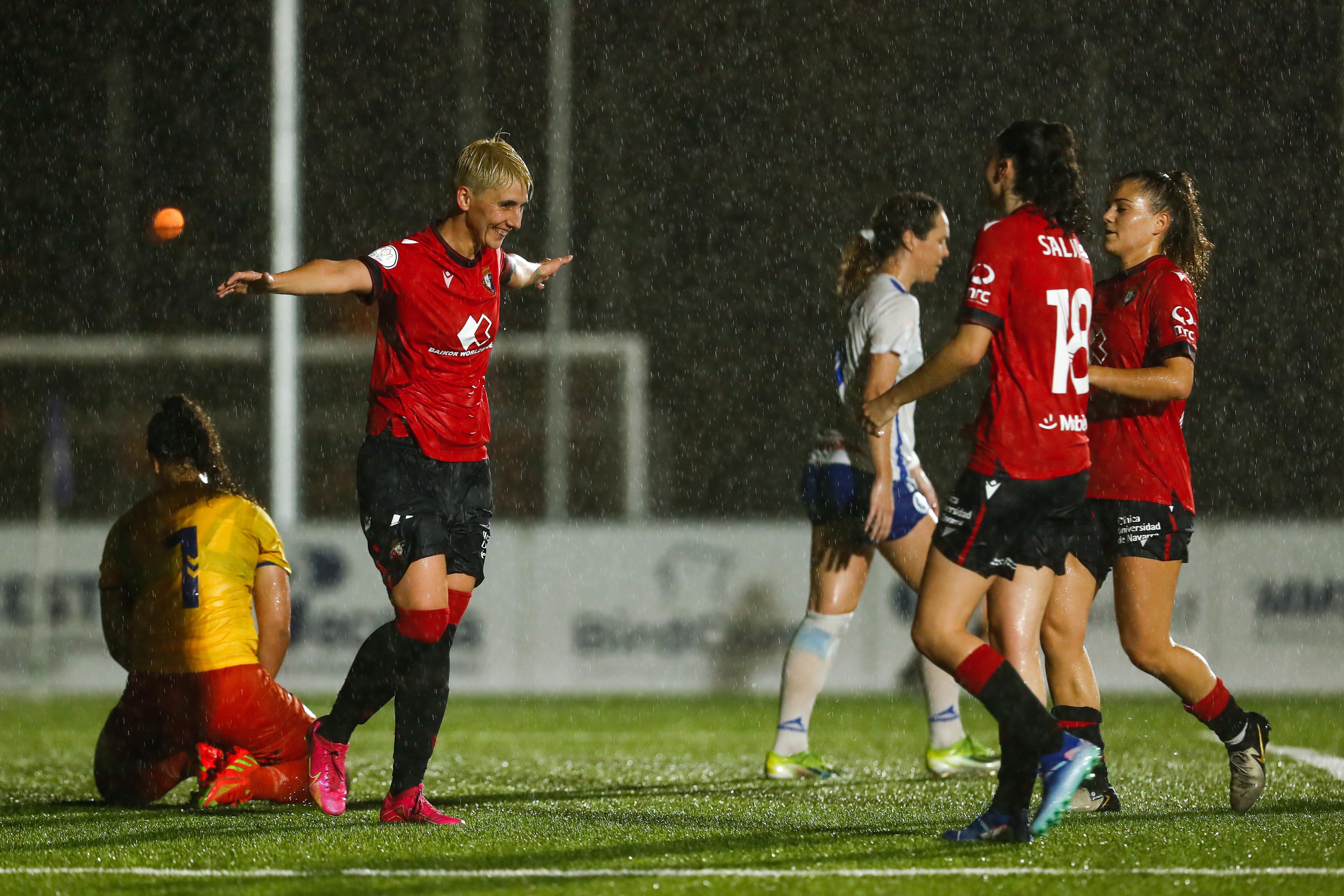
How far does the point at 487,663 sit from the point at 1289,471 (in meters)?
12.0

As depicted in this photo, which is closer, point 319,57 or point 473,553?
point 473,553

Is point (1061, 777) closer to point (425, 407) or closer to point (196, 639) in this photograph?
point (425, 407)

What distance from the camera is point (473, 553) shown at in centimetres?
470

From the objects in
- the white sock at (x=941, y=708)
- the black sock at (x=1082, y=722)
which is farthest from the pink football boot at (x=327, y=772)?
the white sock at (x=941, y=708)

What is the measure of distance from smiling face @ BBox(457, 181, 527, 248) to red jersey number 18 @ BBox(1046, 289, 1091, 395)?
1537 millimetres

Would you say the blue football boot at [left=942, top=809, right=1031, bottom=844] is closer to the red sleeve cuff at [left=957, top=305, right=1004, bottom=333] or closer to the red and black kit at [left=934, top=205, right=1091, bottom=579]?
the red and black kit at [left=934, top=205, right=1091, bottom=579]

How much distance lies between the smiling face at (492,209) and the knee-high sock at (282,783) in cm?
186

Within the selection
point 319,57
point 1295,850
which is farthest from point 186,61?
point 1295,850

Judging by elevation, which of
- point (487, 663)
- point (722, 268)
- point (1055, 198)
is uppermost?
point (722, 268)

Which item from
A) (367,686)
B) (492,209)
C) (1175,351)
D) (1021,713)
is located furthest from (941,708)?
(492,209)

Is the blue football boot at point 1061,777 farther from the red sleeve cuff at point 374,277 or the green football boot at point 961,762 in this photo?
the red sleeve cuff at point 374,277

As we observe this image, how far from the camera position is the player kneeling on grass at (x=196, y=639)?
16.6 ft

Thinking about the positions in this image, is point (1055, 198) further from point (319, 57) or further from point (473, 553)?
point (319, 57)

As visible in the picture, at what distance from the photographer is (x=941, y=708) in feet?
19.8
